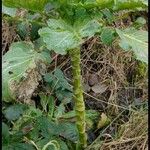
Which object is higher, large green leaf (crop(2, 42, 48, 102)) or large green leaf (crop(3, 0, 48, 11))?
large green leaf (crop(3, 0, 48, 11))

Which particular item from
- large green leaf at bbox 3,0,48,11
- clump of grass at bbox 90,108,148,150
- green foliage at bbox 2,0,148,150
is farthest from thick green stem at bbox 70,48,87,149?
large green leaf at bbox 3,0,48,11

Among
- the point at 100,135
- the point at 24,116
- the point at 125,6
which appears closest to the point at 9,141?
the point at 24,116

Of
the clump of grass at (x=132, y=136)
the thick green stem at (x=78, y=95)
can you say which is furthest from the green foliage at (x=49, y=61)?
the clump of grass at (x=132, y=136)

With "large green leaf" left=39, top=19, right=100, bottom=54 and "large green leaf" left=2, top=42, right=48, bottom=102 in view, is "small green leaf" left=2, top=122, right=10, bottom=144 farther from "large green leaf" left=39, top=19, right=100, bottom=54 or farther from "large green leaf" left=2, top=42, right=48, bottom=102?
"large green leaf" left=39, top=19, right=100, bottom=54

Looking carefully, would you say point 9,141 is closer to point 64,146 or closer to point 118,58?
point 64,146

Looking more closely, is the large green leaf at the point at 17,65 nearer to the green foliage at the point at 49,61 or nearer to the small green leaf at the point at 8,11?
the green foliage at the point at 49,61
